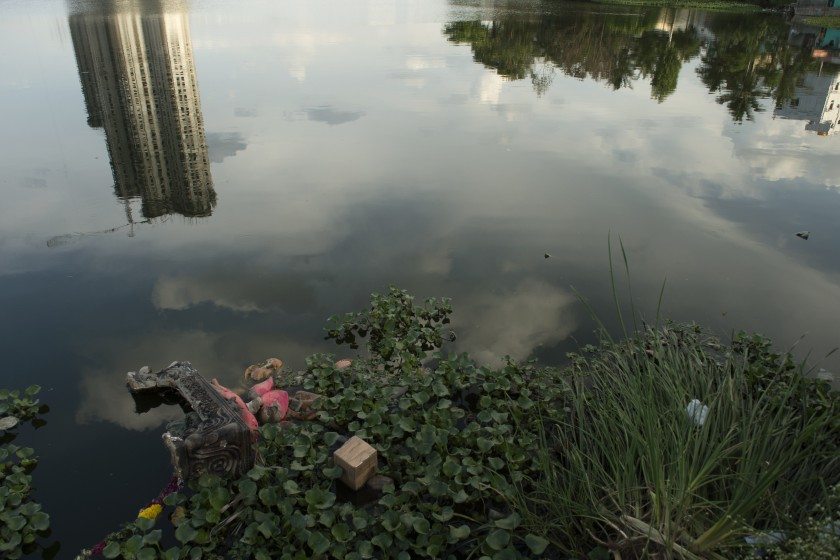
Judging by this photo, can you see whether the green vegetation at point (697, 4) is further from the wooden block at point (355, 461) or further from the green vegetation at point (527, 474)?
the wooden block at point (355, 461)

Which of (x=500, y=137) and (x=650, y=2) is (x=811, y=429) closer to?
(x=500, y=137)

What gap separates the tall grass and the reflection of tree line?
11071 mm

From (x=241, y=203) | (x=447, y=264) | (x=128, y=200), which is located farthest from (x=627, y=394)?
(x=128, y=200)

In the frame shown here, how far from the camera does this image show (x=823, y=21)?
30.1 meters

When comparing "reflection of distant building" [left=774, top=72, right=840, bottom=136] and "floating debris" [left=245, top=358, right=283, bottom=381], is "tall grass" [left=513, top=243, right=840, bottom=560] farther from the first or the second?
"reflection of distant building" [left=774, top=72, right=840, bottom=136]

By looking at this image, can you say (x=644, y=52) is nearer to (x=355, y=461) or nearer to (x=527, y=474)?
(x=527, y=474)

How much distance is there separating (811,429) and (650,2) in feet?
142

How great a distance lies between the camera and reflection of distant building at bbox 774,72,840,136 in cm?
1191

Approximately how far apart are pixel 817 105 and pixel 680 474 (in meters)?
14.5

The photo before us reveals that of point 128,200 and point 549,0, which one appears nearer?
point 128,200

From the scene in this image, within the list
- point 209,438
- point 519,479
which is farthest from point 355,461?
point 519,479

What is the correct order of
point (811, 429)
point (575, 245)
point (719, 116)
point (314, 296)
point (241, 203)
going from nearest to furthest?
point (811, 429) → point (314, 296) → point (575, 245) → point (241, 203) → point (719, 116)

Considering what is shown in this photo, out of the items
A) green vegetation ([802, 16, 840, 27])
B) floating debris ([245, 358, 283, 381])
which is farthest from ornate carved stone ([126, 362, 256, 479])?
green vegetation ([802, 16, 840, 27])

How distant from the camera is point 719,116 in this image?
12516 millimetres
